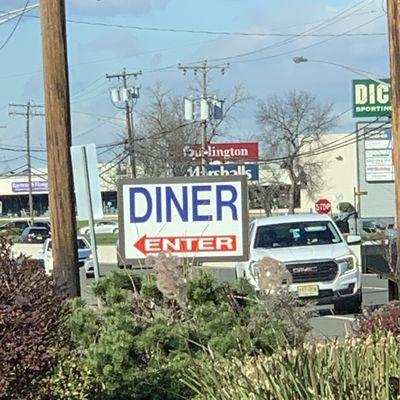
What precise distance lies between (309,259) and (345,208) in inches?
2716

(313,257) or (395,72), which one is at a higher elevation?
(395,72)

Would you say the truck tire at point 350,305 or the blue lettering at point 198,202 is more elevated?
the blue lettering at point 198,202

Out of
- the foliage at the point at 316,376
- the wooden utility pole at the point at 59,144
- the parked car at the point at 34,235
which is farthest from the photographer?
the parked car at the point at 34,235

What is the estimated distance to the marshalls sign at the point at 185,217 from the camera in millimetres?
10906

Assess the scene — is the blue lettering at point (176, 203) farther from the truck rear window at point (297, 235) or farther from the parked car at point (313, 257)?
the truck rear window at point (297, 235)

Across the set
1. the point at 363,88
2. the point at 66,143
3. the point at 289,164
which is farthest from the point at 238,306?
the point at 289,164

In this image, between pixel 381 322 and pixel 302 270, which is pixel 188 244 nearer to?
pixel 381 322

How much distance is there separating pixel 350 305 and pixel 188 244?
5445mm

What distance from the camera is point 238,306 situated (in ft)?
27.8

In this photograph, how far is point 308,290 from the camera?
15141mm

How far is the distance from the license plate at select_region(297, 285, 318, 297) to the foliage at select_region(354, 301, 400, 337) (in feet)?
19.1

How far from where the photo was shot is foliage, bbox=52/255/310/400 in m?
7.15

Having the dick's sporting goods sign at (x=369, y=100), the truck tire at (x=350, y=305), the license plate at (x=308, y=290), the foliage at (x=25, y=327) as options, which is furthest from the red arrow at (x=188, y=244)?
the dick's sporting goods sign at (x=369, y=100)

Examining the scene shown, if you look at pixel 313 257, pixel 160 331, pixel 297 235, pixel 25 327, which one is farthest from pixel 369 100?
pixel 25 327
